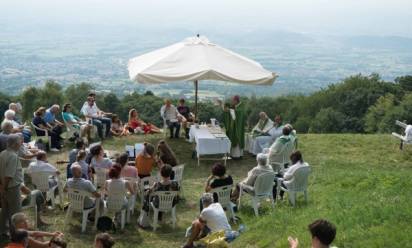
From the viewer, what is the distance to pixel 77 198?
8.73 m

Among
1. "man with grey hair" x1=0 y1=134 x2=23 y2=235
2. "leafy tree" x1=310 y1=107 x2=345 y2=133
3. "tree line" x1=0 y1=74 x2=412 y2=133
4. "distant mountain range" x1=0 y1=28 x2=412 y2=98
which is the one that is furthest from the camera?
"distant mountain range" x1=0 y1=28 x2=412 y2=98

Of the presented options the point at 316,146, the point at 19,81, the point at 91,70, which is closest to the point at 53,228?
the point at 316,146

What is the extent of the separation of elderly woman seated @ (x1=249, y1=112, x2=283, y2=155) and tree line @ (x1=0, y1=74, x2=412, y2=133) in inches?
663

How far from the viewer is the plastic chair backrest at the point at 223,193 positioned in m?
9.08

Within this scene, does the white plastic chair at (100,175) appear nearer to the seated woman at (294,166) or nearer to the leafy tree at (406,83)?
the seated woman at (294,166)

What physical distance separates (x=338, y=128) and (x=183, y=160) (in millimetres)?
36576

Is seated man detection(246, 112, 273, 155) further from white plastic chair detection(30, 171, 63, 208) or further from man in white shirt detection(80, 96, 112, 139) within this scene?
white plastic chair detection(30, 171, 63, 208)

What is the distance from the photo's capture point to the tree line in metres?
42.8

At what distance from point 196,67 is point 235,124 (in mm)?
1806

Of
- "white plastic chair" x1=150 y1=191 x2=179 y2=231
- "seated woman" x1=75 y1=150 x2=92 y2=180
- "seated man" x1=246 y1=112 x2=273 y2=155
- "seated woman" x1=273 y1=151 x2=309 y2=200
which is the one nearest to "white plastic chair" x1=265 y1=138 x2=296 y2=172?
"seated woman" x1=273 y1=151 x2=309 y2=200

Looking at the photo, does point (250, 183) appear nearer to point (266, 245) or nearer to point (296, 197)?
point (296, 197)

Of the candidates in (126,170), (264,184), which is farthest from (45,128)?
(264,184)

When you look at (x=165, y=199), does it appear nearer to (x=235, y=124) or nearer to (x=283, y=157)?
(x=283, y=157)

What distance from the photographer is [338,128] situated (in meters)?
48.2
